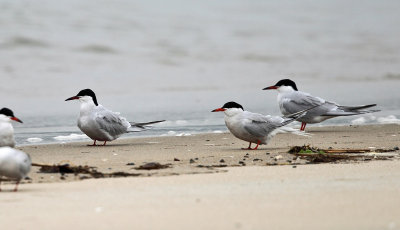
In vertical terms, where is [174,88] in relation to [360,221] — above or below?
above

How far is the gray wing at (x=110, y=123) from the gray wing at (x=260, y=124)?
1.57 meters

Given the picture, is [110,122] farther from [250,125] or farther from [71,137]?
[250,125]

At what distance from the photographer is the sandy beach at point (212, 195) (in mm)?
3586

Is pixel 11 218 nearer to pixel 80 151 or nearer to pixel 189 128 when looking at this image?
pixel 80 151

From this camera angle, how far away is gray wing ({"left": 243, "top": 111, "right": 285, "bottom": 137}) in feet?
24.5

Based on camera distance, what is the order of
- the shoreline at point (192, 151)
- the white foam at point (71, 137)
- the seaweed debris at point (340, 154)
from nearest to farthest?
the shoreline at point (192, 151) < the seaweed debris at point (340, 154) < the white foam at point (71, 137)

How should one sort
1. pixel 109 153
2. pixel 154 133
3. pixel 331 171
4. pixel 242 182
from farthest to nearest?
pixel 154 133 → pixel 109 153 → pixel 331 171 → pixel 242 182

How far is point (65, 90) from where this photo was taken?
14594 mm

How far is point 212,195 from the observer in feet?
14.1

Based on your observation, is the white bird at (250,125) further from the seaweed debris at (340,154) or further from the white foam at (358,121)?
the white foam at (358,121)

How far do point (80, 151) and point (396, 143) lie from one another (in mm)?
3009

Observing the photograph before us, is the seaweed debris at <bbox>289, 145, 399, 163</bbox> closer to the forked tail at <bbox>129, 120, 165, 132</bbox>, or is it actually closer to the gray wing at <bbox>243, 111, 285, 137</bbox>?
the gray wing at <bbox>243, 111, 285, 137</bbox>

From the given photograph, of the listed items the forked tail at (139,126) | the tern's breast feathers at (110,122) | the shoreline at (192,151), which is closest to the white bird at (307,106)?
the shoreline at (192,151)

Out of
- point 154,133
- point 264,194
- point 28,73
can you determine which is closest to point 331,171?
point 264,194
